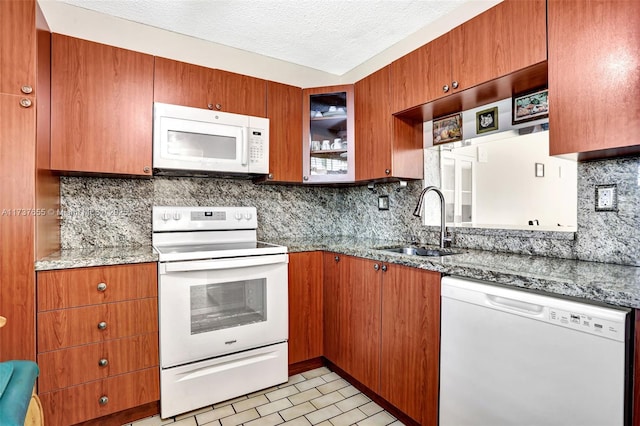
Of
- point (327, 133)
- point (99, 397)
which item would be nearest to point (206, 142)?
point (327, 133)

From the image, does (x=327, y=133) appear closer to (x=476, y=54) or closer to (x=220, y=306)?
(x=476, y=54)

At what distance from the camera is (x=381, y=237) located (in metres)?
2.74

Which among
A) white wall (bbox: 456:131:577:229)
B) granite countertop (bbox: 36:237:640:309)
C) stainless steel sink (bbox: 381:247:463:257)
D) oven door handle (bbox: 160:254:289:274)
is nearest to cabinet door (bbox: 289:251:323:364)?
oven door handle (bbox: 160:254:289:274)

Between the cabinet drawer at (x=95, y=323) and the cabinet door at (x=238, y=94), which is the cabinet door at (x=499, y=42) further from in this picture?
the cabinet drawer at (x=95, y=323)

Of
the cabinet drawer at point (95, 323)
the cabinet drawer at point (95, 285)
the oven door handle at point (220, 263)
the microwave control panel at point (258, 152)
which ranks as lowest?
the cabinet drawer at point (95, 323)

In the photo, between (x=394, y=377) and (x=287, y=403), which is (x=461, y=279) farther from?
(x=287, y=403)

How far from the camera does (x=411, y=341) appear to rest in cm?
171

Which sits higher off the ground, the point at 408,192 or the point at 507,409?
the point at 408,192

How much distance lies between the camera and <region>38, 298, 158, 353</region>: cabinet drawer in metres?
1.59

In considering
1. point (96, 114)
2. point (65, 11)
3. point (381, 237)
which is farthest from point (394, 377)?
point (65, 11)

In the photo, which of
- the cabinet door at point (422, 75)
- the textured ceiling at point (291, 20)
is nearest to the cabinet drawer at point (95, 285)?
the textured ceiling at point (291, 20)

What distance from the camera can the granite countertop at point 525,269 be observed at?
105 centimetres

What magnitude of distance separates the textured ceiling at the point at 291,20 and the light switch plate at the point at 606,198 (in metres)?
1.46

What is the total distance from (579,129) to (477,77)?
552mm
